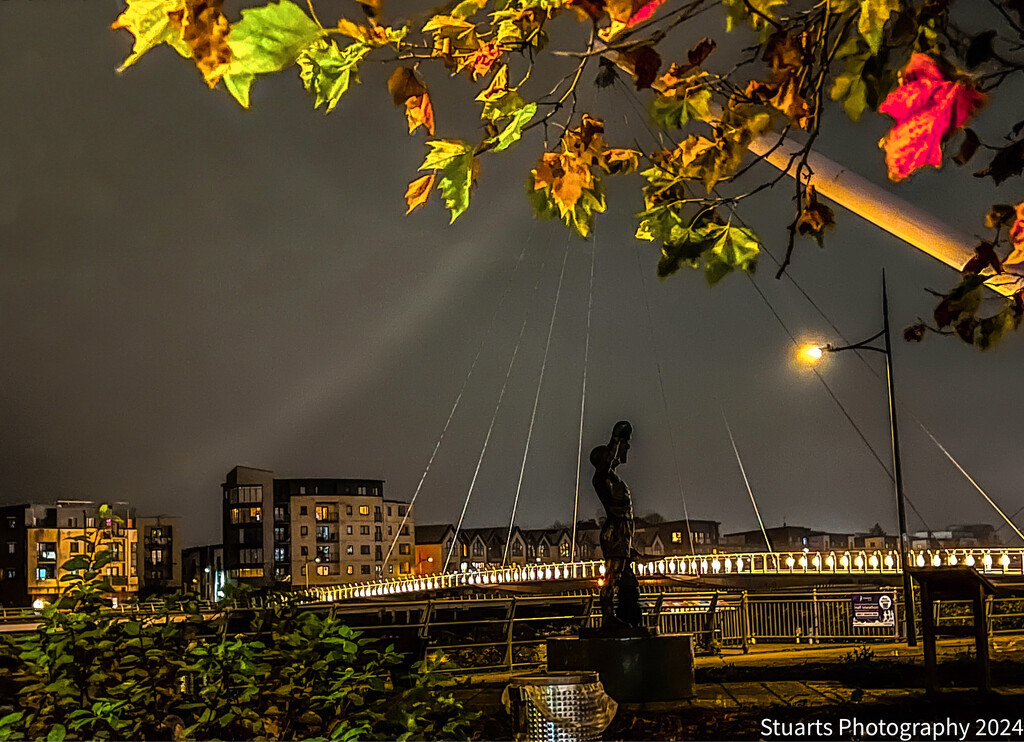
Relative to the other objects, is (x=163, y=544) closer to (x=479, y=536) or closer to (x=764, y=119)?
(x=479, y=536)

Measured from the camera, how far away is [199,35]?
275 centimetres

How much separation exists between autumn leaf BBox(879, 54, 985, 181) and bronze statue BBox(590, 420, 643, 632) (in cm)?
1368

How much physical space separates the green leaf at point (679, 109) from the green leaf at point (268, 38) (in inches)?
73.5

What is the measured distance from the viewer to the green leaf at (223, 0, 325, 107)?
2717 millimetres

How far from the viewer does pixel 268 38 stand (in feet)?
8.97

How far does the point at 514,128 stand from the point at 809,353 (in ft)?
79.4

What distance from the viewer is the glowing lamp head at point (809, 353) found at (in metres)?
26.6

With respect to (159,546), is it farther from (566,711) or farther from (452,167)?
(452,167)

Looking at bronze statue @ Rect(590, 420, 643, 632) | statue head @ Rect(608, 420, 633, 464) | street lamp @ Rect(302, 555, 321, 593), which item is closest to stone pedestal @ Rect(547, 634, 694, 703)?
bronze statue @ Rect(590, 420, 643, 632)

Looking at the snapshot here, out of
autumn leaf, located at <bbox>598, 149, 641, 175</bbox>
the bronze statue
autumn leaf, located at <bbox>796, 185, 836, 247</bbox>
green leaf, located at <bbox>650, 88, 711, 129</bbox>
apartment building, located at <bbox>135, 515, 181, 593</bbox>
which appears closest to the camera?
green leaf, located at <bbox>650, 88, 711, 129</bbox>

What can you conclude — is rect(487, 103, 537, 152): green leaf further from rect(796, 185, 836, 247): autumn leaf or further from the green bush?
the green bush

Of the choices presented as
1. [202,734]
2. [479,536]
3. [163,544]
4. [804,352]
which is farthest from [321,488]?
[202,734]

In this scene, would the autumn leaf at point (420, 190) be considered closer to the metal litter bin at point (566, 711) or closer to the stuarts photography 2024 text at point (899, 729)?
the metal litter bin at point (566, 711)

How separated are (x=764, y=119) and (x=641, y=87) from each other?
71cm
